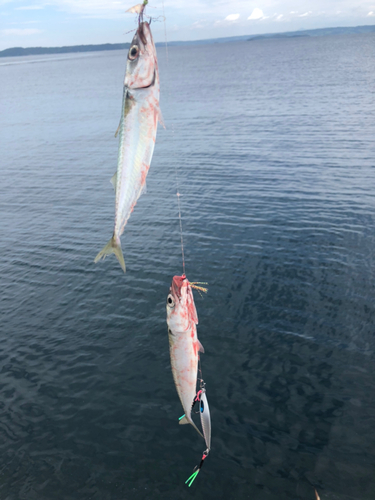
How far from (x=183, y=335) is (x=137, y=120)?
12.8ft

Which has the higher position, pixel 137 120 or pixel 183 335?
pixel 137 120

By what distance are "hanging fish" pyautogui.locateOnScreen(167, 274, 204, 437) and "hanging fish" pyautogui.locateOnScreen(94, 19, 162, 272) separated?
164 centimetres

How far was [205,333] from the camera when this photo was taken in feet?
58.1

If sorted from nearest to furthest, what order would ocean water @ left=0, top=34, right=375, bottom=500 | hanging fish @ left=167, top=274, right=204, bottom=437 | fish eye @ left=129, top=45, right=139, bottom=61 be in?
1. fish eye @ left=129, top=45, right=139, bottom=61
2. hanging fish @ left=167, top=274, right=204, bottom=437
3. ocean water @ left=0, top=34, right=375, bottom=500

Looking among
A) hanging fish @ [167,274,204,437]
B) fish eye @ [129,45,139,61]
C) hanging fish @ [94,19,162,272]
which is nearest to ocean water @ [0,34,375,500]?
hanging fish @ [167,274,204,437]

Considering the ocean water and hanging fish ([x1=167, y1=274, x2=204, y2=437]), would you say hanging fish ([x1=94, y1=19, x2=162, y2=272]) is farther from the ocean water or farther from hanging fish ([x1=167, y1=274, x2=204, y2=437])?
the ocean water

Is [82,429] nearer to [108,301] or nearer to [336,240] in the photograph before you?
[108,301]

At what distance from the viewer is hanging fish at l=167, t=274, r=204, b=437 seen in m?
6.78

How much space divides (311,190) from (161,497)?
25.7 meters

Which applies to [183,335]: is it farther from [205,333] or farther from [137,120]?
[205,333]

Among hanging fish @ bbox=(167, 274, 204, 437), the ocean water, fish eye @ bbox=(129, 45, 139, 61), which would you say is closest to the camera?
fish eye @ bbox=(129, 45, 139, 61)

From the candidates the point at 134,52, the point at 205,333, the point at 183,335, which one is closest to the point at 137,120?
the point at 134,52

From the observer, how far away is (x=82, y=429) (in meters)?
14.0

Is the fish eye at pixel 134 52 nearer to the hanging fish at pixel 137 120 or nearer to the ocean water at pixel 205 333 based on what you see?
Result: the hanging fish at pixel 137 120
